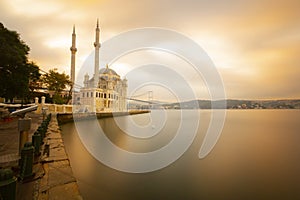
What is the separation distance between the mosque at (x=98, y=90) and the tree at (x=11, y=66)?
18818 millimetres

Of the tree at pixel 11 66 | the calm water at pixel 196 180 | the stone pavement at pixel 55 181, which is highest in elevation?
the tree at pixel 11 66

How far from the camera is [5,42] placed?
40.2 ft

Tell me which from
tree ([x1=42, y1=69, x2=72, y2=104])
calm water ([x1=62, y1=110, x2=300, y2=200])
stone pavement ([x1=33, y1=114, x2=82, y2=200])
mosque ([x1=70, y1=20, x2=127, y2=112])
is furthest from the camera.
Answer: mosque ([x1=70, y1=20, x2=127, y2=112])

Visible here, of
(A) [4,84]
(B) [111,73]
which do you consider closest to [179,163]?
(A) [4,84]

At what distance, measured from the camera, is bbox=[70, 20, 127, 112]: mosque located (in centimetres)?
3744

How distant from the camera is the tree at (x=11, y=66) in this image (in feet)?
39.3

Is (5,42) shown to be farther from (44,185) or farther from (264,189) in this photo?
(264,189)

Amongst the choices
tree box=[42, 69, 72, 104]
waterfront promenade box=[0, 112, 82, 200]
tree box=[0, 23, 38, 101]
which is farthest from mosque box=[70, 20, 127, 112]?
waterfront promenade box=[0, 112, 82, 200]

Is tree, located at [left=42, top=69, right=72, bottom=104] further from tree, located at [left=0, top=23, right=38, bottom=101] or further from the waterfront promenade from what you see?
the waterfront promenade

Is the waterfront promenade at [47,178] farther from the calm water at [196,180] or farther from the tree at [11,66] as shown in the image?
→ the tree at [11,66]

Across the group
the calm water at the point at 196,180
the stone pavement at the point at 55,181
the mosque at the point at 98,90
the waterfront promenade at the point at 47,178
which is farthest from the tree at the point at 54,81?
the stone pavement at the point at 55,181

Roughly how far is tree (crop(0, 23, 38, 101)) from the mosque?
18818mm

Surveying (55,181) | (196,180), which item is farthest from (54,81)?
(55,181)

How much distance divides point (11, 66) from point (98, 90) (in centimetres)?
2509
